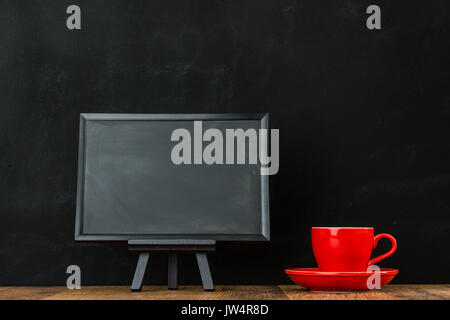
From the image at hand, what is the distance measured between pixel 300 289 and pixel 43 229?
2.44 feet

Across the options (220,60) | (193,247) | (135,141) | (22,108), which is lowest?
(193,247)

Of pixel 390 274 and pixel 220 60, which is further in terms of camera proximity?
pixel 220 60

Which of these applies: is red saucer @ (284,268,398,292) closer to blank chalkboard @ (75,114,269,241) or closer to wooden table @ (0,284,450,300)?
wooden table @ (0,284,450,300)

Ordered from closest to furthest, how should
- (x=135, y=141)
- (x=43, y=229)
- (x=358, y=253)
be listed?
(x=358, y=253)
(x=135, y=141)
(x=43, y=229)

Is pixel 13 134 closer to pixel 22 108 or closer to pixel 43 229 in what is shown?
pixel 22 108

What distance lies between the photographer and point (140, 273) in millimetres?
1271

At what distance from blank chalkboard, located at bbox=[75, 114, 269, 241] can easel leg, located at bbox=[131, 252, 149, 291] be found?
0.16 ft

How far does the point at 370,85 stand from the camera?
1562 millimetres

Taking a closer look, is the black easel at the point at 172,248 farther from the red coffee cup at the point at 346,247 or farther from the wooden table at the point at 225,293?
the red coffee cup at the point at 346,247

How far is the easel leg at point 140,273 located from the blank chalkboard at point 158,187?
5 centimetres

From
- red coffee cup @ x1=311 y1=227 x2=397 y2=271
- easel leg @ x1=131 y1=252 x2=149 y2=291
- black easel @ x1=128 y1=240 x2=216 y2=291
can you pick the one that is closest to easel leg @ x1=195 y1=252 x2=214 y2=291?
black easel @ x1=128 y1=240 x2=216 y2=291

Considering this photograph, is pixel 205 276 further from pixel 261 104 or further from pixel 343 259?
pixel 261 104

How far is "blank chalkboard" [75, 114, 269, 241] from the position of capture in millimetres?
1287
